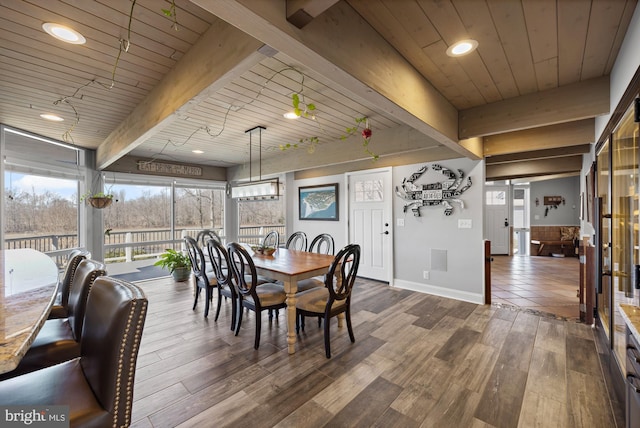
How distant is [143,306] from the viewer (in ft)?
3.32

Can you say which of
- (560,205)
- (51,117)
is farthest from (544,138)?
(560,205)

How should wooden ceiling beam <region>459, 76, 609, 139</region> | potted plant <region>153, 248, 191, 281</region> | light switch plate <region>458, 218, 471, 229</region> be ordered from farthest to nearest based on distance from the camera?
potted plant <region>153, 248, 191, 281</region> < light switch plate <region>458, 218, 471, 229</region> < wooden ceiling beam <region>459, 76, 609, 139</region>

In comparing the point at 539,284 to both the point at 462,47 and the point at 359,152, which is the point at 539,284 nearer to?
the point at 359,152

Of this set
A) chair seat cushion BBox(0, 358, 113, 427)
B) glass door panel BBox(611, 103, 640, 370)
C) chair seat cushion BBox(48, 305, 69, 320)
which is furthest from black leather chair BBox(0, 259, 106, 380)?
glass door panel BBox(611, 103, 640, 370)

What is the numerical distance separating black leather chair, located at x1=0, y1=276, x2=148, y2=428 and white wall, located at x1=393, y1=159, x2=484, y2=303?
4079 mm

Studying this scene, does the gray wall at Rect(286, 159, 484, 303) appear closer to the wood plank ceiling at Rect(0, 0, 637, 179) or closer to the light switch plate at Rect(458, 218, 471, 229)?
the light switch plate at Rect(458, 218, 471, 229)

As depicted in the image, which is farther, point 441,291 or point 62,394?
point 441,291

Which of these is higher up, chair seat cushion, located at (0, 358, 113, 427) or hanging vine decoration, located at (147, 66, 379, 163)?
hanging vine decoration, located at (147, 66, 379, 163)

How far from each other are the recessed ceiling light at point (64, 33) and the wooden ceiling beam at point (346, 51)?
4.29 feet

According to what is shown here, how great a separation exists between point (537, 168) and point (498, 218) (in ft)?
9.93

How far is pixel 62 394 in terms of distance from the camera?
99cm

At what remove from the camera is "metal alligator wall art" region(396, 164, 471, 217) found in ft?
13.2

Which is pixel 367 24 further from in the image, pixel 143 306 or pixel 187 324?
pixel 187 324

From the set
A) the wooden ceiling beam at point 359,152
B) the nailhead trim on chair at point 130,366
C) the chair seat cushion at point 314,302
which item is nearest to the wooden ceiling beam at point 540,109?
the wooden ceiling beam at point 359,152
